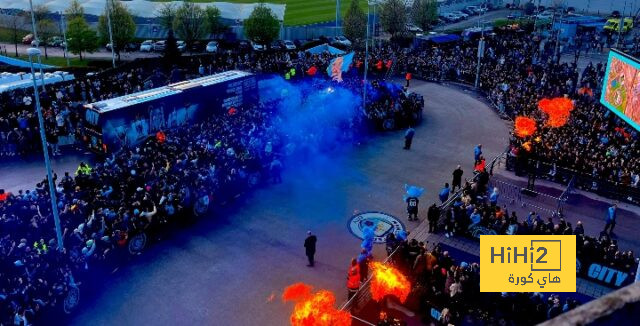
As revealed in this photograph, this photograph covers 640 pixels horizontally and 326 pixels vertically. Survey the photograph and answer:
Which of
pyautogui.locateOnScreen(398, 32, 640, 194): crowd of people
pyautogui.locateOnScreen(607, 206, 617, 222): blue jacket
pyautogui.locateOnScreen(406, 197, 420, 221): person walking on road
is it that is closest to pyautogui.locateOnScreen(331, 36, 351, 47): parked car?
pyautogui.locateOnScreen(398, 32, 640, 194): crowd of people

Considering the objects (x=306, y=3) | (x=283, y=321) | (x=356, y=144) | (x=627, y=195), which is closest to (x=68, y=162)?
(x=356, y=144)

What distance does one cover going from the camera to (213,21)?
56.1m

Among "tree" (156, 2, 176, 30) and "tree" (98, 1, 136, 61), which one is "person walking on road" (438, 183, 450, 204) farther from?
"tree" (156, 2, 176, 30)

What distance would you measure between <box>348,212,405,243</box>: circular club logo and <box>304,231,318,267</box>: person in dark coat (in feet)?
8.89

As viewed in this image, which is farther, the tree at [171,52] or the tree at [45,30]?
the tree at [45,30]

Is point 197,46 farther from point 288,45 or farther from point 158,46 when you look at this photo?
point 288,45

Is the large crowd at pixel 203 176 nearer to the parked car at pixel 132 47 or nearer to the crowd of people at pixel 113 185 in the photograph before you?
the crowd of people at pixel 113 185

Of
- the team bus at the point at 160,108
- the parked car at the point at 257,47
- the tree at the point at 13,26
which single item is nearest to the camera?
the team bus at the point at 160,108

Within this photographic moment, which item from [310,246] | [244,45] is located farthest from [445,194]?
[244,45]

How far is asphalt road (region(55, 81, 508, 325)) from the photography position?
52.9 feet

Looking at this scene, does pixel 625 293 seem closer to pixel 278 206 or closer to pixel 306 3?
pixel 278 206

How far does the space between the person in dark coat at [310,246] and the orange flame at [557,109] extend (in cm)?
1828

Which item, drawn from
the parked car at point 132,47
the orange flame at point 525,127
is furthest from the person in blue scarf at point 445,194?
the parked car at point 132,47

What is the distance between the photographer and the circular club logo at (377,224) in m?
20.4
